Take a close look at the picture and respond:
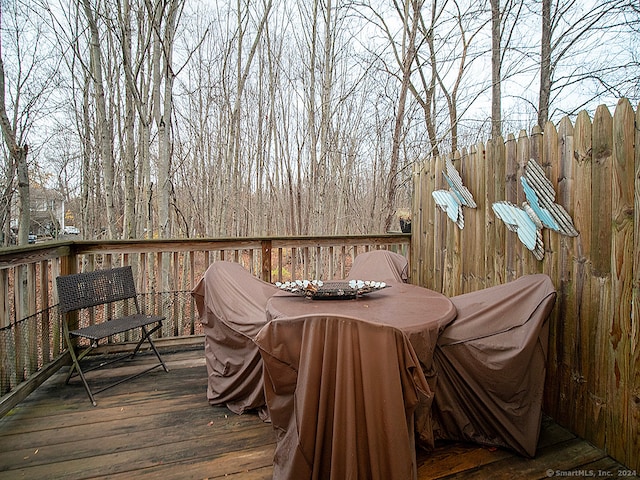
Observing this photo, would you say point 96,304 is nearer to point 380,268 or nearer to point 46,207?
point 380,268

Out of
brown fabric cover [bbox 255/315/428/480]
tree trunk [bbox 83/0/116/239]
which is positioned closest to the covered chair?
brown fabric cover [bbox 255/315/428/480]

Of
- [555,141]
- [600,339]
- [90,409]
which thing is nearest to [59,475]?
[90,409]

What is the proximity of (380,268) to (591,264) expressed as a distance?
150cm

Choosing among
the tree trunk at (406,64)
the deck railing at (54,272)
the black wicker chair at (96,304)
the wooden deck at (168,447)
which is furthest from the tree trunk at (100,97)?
the tree trunk at (406,64)

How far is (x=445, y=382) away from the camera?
1.75m

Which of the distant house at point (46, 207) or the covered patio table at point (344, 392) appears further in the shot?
the distant house at point (46, 207)

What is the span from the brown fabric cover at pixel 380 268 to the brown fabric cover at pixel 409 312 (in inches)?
17.6

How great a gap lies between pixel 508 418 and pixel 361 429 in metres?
0.87

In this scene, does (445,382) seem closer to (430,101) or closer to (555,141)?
(555,141)

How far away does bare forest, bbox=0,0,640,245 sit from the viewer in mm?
4301

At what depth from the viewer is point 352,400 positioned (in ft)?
4.18

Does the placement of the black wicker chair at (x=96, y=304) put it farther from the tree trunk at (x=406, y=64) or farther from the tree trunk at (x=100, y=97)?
the tree trunk at (x=406, y=64)

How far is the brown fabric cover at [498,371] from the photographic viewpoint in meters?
1.63

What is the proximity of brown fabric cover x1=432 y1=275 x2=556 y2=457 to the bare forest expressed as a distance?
3.19m
